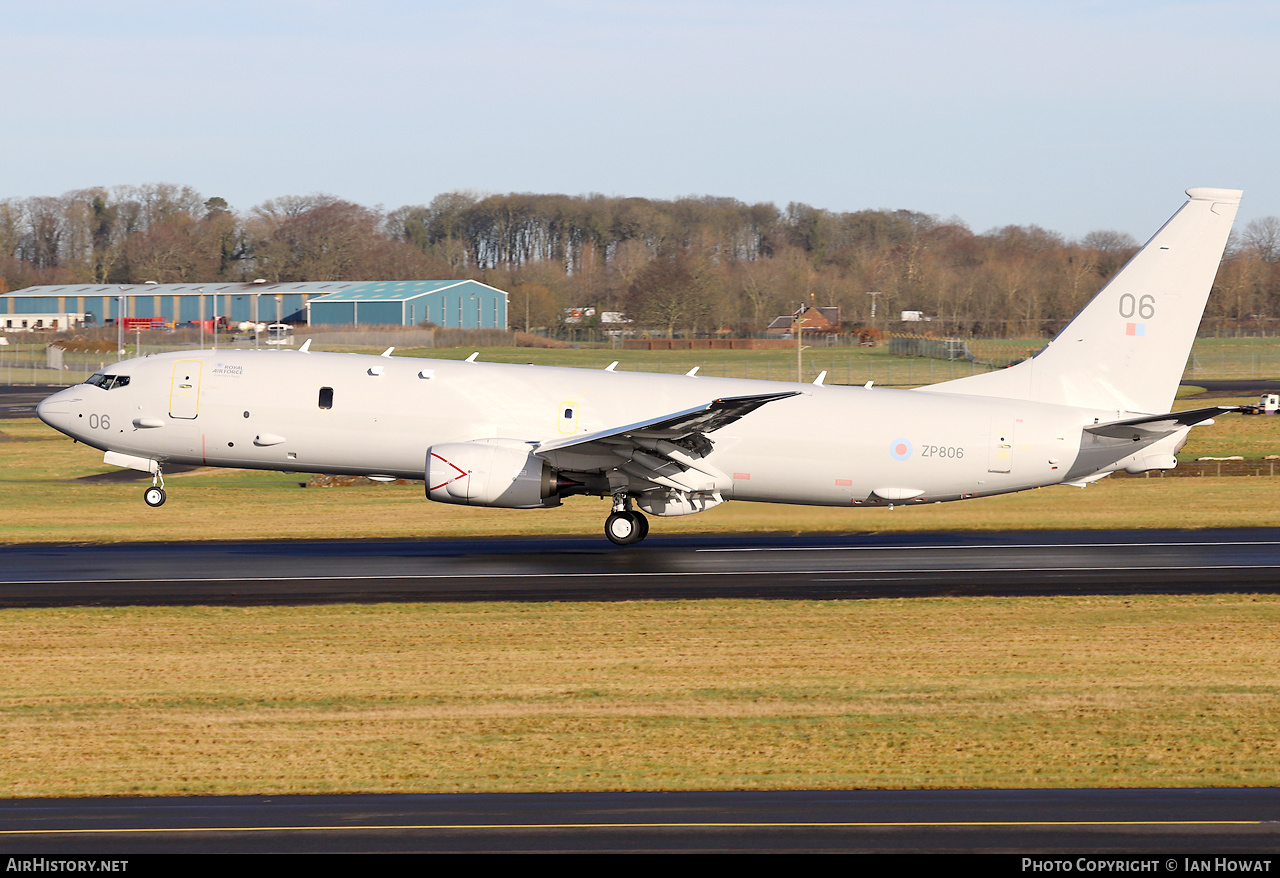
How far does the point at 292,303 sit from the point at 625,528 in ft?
395

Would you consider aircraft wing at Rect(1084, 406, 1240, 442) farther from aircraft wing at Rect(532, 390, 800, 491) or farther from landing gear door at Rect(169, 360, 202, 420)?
landing gear door at Rect(169, 360, 202, 420)

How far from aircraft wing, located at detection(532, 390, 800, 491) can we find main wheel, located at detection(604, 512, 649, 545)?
1537 millimetres

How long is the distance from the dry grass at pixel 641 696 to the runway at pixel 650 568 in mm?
1549

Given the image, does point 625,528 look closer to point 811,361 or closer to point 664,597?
point 664,597

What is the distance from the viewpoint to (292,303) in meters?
143

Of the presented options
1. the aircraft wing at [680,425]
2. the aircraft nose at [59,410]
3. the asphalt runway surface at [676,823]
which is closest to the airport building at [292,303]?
the aircraft nose at [59,410]

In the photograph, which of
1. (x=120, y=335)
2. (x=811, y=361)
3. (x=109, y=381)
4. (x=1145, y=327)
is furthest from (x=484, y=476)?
(x=811, y=361)

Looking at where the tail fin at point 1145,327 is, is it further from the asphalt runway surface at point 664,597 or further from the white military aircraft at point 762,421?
the asphalt runway surface at point 664,597

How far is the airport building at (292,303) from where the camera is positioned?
136250 mm

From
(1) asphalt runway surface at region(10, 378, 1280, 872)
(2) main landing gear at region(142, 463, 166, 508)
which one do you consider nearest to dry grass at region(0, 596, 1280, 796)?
(1) asphalt runway surface at region(10, 378, 1280, 872)

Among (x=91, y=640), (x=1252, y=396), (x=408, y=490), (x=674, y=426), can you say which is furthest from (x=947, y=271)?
(x=91, y=640)

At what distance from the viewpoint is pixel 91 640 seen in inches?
825

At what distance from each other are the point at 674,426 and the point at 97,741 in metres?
15.4

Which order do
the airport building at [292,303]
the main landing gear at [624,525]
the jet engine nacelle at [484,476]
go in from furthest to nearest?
the airport building at [292,303], the main landing gear at [624,525], the jet engine nacelle at [484,476]
